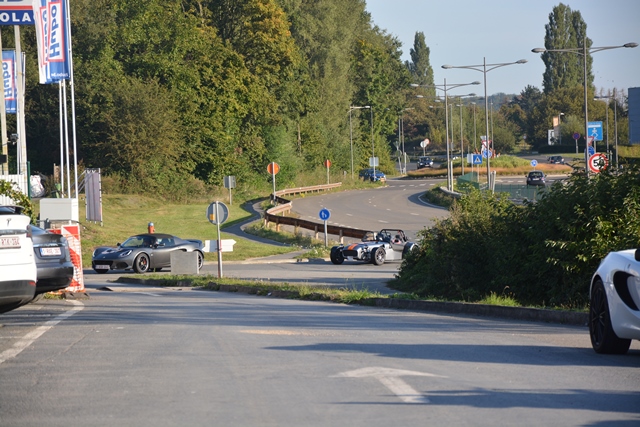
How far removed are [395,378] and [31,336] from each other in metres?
5.82

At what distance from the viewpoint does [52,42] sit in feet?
106

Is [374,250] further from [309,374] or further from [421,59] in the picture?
[421,59]

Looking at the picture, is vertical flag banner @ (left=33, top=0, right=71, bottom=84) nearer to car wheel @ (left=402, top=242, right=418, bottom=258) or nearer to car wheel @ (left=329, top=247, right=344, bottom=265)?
car wheel @ (left=329, top=247, right=344, bottom=265)

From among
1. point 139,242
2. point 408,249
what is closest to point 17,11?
point 139,242

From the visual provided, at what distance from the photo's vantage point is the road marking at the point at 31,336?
33.6ft

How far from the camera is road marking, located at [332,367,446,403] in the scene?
729cm

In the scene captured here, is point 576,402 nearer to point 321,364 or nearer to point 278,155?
point 321,364

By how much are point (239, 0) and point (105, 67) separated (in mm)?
16559

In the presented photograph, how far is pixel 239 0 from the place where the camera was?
80.6m

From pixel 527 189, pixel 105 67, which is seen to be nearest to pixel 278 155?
pixel 105 67

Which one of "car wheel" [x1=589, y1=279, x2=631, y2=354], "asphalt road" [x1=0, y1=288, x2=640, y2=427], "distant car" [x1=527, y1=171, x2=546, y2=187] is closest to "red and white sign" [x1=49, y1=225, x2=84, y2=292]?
"asphalt road" [x1=0, y1=288, x2=640, y2=427]

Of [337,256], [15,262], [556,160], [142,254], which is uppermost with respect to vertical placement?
[556,160]

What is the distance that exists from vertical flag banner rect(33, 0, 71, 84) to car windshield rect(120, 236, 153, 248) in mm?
6159

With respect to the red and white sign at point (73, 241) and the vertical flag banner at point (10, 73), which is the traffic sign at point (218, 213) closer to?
the red and white sign at point (73, 241)
